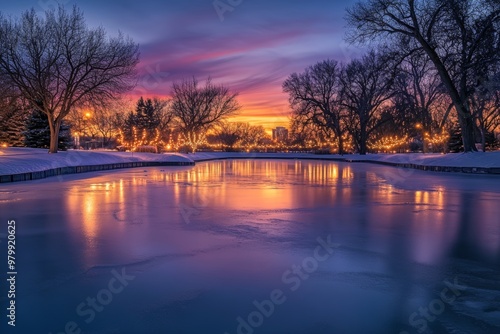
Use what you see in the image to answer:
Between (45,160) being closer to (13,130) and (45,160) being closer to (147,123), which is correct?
(13,130)

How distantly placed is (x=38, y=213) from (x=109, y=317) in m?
Answer: 7.31

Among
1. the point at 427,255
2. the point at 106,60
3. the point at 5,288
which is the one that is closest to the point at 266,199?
the point at 427,255

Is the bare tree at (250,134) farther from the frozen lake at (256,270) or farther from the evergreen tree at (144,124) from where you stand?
the frozen lake at (256,270)

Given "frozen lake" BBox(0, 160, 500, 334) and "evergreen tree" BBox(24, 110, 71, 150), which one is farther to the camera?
"evergreen tree" BBox(24, 110, 71, 150)

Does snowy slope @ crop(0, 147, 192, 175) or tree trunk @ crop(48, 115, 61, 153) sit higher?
tree trunk @ crop(48, 115, 61, 153)

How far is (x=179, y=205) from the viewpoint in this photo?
11.8 metres

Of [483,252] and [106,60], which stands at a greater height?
[106,60]

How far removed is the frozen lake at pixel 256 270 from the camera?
12.7 feet

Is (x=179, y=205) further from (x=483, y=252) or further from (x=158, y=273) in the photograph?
(x=483, y=252)

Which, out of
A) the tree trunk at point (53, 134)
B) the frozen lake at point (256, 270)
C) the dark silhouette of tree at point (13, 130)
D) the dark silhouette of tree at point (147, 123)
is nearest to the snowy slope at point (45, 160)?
the tree trunk at point (53, 134)

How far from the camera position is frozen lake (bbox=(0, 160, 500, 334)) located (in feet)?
12.7

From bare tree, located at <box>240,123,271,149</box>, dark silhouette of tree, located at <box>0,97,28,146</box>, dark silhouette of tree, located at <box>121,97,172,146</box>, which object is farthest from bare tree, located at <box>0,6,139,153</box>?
bare tree, located at <box>240,123,271,149</box>

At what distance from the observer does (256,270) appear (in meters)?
5.39

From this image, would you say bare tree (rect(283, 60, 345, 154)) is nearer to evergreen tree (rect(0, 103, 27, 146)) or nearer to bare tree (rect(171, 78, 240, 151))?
bare tree (rect(171, 78, 240, 151))
